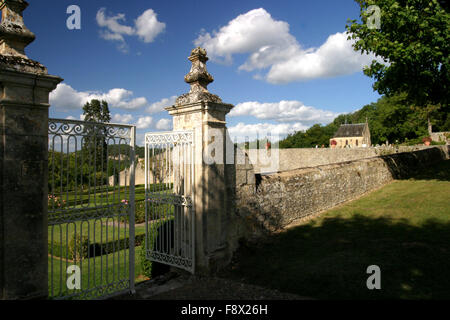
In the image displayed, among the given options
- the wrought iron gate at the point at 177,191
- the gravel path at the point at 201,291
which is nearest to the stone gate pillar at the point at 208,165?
the wrought iron gate at the point at 177,191

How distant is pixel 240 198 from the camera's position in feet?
19.8

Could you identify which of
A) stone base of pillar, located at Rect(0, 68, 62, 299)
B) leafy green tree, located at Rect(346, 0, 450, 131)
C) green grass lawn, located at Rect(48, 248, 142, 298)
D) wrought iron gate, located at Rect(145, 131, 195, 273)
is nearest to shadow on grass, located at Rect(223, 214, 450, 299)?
wrought iron gate, located at Rect(145, 131, 195, 273)

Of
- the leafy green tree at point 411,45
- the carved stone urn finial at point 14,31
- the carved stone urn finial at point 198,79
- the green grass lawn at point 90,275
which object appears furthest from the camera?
the leafy green tree at point 411,45

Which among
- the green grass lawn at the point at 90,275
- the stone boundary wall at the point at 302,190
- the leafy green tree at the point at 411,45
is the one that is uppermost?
the leafy green tree at the point at 411,45

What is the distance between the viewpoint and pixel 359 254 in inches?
212

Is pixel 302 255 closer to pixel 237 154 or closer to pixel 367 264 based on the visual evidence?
pixel 367 264

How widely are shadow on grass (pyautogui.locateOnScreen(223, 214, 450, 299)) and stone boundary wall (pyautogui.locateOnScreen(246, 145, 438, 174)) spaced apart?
17.9m

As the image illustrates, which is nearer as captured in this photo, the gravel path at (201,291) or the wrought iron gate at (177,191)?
the gravel path at (201,291)

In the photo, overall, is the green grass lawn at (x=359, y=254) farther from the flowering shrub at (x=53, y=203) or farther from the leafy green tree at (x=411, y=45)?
the leafy green tree at (x=411, y=45)

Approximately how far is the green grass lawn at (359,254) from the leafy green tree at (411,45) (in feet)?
13.5

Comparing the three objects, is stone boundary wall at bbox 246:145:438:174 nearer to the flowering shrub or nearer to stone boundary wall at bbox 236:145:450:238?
stone boundary wall at bbox 236:145:450:238

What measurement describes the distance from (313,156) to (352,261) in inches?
1064

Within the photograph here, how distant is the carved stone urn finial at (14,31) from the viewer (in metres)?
3.37

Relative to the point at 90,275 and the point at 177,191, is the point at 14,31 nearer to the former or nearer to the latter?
the point at 177,191
